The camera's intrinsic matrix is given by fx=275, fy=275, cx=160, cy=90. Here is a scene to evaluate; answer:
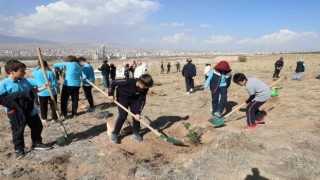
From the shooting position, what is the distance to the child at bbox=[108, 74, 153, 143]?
5344 mm

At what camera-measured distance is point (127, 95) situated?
5488 mm

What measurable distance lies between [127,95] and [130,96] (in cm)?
7

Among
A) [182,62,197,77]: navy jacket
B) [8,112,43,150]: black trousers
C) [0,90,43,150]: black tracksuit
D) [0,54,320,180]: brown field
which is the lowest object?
[0,54,320,180]: brown field

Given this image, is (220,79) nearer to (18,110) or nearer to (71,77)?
(71,77)

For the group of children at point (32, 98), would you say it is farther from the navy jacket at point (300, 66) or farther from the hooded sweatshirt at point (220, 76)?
the navy jacket at point (300, 66)

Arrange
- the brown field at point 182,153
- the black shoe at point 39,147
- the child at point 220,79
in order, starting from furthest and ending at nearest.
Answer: the child at point 220,79, the black shoe at point 39,147, the brown field at point 182,153

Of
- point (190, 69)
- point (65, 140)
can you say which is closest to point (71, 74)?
point (65, 140)

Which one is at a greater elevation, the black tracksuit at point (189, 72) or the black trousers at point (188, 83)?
the black tracksuit at point (189, 72)

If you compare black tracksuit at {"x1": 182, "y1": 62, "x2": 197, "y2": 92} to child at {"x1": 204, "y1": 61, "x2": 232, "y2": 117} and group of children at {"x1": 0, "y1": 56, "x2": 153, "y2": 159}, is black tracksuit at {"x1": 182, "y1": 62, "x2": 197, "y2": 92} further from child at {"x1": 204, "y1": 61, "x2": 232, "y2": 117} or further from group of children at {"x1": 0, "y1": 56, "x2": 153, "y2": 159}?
group of children at {"x1": 0, "y1": 56, "x2": 153, "y2": 159}

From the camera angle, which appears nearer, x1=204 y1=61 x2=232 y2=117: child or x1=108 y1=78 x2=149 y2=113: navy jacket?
x1=108 y1=78 x2=149 y2=113: navy jacket

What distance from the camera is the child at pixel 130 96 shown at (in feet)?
17.5

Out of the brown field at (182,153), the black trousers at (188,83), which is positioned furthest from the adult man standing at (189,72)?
the brown field at (182,153)

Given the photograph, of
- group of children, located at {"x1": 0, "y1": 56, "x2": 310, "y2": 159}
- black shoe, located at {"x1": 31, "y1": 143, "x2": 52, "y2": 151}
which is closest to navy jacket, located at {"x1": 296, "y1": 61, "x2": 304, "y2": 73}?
group of children, located at {"x1": 0, "y1": 56, "x2": 310, "y2": 159}

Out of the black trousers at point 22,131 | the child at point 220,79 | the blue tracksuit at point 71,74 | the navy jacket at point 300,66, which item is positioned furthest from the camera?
the navy jacket at point 300,66
